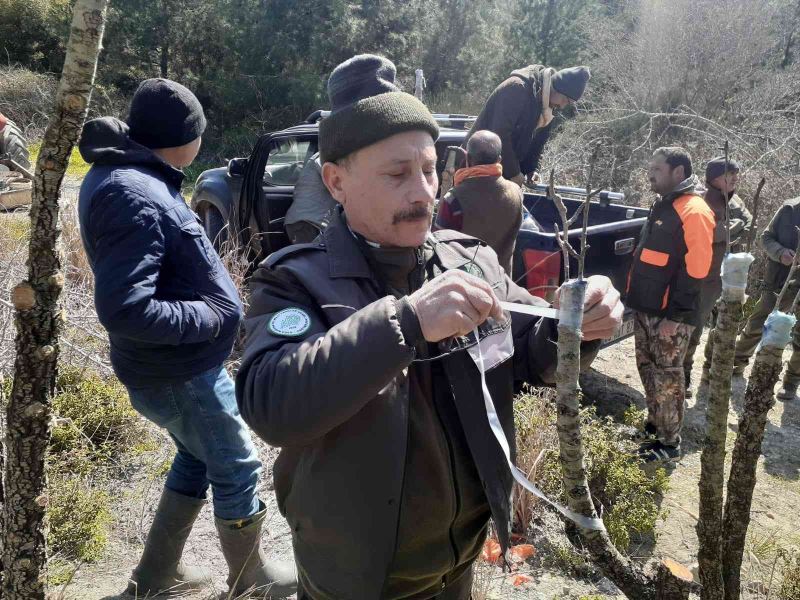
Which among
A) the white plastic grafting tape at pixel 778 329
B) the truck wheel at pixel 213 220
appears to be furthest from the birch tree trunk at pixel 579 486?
the truck wheel at pixel 213 220

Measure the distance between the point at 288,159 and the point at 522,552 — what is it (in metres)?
4.69

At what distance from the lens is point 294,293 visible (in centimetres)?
149

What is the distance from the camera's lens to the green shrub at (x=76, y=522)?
3078 mm

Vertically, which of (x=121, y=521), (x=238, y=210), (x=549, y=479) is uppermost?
(x=238, y=210)

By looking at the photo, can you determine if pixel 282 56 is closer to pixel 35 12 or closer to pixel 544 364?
pixel 35 12

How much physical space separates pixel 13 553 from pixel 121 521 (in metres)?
1.88

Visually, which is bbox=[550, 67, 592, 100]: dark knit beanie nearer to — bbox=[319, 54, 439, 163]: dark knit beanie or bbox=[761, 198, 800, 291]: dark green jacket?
bbox=[761, 198, 800, 291]: dark green jacket

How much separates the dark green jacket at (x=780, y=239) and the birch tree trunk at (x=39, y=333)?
5786 mm

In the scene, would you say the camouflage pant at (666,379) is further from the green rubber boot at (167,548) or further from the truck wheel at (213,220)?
the truck wheel at (213,220)

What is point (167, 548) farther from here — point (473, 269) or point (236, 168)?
point (236, 168)

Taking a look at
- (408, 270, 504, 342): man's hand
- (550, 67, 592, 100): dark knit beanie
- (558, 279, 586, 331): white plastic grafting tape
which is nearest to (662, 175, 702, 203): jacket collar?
(550, 67, 592, 100): dark knit beanie

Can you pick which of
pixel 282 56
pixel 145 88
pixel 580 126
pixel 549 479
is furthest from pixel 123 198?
pixel 282 56

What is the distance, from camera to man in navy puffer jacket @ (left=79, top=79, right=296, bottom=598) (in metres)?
2.17

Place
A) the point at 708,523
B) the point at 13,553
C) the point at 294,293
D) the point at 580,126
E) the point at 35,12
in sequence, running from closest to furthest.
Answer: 1. the point at 294,293
2. the point at 13,553
3. the point at 708,523
4. the point at 580,126
5. the point at 35,12
